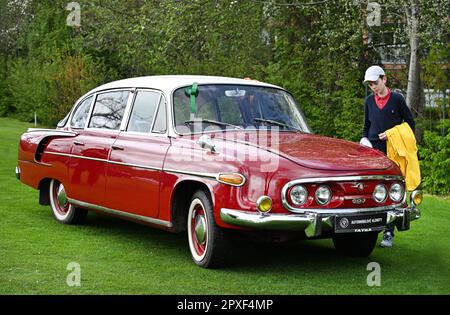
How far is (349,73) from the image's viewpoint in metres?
18.9

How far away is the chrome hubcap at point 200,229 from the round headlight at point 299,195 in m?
1.01

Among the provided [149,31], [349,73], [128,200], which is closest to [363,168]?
[128,200]

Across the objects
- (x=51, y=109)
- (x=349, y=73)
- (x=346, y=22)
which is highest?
(x=346, y=22)

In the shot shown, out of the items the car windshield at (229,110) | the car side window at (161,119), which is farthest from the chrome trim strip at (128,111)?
the car windshield at (229,110)

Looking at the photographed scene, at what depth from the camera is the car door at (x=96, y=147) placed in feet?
29.5

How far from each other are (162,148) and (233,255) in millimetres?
1298

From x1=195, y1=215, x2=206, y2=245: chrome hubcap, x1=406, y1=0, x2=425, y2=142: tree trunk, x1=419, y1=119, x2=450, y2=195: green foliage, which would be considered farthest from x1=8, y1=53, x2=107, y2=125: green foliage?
x1=195, y1=215, x2=206, y2=245: chrome hubcap

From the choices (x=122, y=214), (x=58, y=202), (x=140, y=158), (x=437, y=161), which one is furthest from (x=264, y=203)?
(x=437, y=161)

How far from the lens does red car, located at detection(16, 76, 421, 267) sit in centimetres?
697

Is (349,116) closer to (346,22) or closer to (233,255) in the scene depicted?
(346,22)

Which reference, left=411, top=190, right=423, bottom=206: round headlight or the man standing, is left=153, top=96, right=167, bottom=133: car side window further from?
left=411, top=190, right=423, bottom=206: round headlight

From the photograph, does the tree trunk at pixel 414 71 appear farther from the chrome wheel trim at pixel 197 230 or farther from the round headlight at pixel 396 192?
the chrome wheel trim at pixel 197 230

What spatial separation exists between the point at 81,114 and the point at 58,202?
3.87 ft

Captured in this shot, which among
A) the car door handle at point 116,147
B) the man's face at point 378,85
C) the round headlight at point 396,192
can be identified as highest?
the man's face at point 378,85
